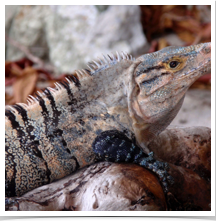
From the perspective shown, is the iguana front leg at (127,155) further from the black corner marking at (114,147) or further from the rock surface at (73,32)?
the rock surface at (73,32)

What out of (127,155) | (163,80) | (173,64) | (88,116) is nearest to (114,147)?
(127,155)

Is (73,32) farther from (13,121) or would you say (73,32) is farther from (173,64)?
(173,64)

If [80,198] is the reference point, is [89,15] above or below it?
above

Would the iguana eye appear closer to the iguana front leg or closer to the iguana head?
the iguana head

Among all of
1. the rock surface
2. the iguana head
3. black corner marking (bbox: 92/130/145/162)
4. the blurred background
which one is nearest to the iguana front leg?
black corner marking (bbox: 92/130/145/162)

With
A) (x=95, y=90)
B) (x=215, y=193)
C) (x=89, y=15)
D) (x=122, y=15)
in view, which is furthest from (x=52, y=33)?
(x=215, y=193)

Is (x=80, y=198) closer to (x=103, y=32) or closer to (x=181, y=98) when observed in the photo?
(x=181, y=98)
